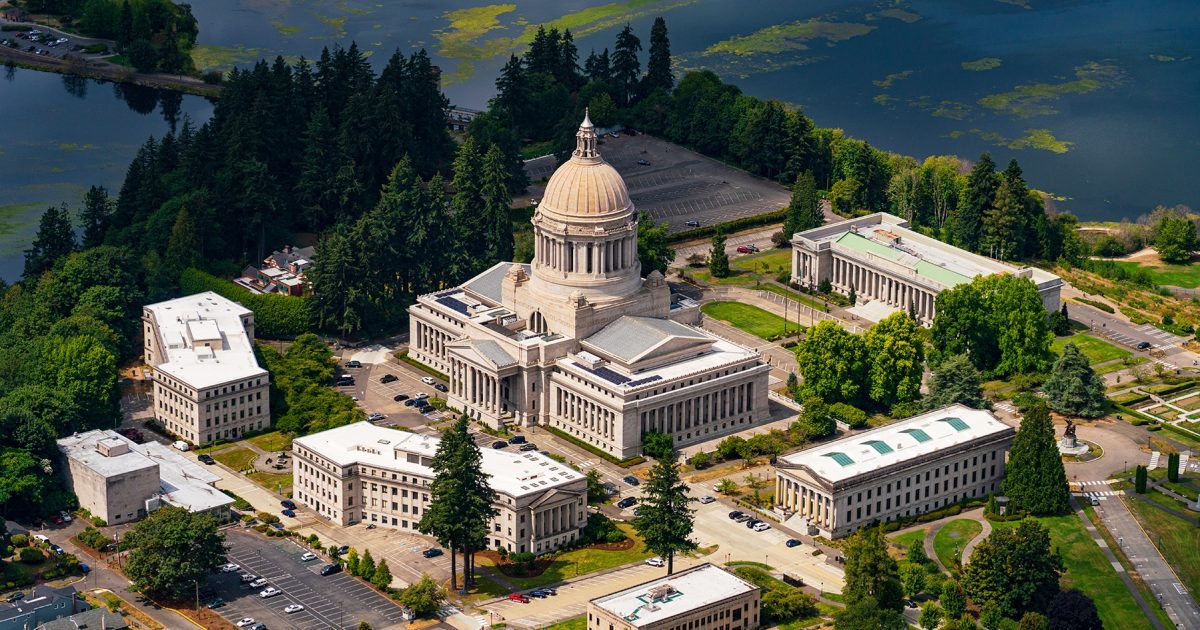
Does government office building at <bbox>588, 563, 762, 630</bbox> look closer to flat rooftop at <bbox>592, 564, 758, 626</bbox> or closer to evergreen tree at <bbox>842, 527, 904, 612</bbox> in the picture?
flat rooftop at <bbox>592, 564, 758, 626</bbox>

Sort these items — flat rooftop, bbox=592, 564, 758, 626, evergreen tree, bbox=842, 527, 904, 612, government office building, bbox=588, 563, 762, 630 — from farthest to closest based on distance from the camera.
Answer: evergreen tree, bbox=842, 527, 904, 612 → flat rooftop, bbox=592, 564, 758, 626 → government office building, bbox=588, 563, 762, 630

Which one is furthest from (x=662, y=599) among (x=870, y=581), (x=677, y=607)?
(x=870, y=581)

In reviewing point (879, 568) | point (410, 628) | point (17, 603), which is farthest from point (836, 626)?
point (17, 603)

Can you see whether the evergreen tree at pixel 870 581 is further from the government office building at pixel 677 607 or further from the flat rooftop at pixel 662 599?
the flat rooftop at pixel 662 599

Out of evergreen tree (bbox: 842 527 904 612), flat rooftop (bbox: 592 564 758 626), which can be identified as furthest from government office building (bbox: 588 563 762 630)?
evergreen tree (bbox: 842 527 904 612)

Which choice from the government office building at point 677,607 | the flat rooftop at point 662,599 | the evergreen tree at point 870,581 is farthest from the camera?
the evergreen tree at point 870,581

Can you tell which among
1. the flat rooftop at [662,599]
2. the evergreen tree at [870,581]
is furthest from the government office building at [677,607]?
the evergreen tree at [870,581]

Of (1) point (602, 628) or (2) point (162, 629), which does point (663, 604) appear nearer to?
(1) point (602, 628)

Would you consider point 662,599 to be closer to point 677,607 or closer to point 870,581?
point 677,607
